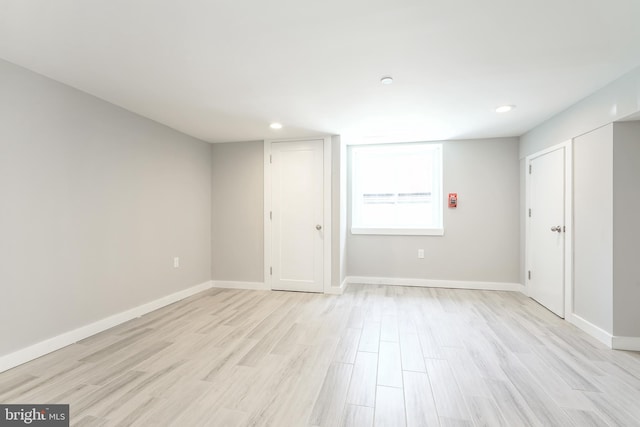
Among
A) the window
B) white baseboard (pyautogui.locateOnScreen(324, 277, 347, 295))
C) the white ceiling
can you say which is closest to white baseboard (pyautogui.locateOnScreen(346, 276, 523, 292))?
white baseboard (pyautogui.locateOnScreen(324, 277, 347, 295))

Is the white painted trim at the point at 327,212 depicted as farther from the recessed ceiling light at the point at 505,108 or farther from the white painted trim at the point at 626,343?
the white painted trim at the point at 626,343

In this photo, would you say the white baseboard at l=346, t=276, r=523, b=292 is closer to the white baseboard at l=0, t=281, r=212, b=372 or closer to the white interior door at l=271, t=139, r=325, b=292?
the white interior door at l=271, t=139, r=325, b=292

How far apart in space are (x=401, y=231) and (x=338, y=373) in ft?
9.51

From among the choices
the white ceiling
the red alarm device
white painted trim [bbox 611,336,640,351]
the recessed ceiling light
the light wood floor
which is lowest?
the light wood floor

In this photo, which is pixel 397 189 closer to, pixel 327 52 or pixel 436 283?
pixel 436 283

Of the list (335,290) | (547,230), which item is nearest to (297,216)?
(335,290)

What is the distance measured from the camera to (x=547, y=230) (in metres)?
3.48

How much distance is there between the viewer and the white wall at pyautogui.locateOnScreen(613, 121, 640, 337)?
2443 mm

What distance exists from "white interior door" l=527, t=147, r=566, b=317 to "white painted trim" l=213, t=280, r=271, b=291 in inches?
143

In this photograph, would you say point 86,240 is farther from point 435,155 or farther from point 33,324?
point 435,155

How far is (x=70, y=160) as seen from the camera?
254cm

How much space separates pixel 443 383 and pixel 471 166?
3379 millimetres

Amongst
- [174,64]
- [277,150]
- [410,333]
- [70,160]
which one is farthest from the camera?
[277,150]

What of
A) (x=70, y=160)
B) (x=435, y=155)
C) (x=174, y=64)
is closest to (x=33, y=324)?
(x=70, y=160)
